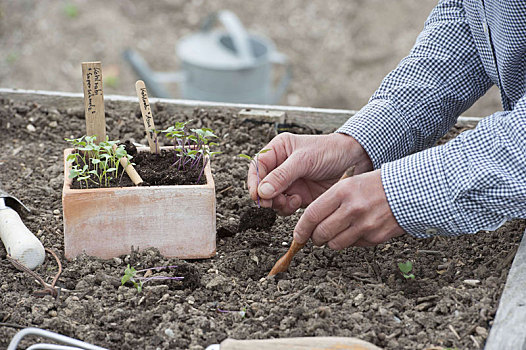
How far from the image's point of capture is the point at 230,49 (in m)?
4.13

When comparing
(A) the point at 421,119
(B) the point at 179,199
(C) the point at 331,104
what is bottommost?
(C) the point at 331,104

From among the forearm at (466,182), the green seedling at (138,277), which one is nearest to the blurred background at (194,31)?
the forearm at (466,182)

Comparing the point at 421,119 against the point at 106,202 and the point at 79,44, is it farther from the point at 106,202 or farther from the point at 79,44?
the point at 79,44

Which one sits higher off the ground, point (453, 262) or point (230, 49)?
point (230, 49)

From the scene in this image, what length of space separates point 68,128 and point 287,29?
4.06 meters

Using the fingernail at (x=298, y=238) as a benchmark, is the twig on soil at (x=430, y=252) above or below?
below

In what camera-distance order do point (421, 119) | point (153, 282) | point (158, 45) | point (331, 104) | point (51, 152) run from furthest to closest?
point (158, 45) < point (331, 104) < point (51, 152) < point (421, 119) < point (153, 282)

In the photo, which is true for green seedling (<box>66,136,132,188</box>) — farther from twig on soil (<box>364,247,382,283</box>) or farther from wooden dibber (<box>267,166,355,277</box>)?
twig on soil (<box>364,247,382,283</box>)

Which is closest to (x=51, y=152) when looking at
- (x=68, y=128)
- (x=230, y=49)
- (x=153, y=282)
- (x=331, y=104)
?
(x=68, y=128)

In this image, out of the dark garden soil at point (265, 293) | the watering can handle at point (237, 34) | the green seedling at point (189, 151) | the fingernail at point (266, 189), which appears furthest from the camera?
the watering can handle at point (237, 34)

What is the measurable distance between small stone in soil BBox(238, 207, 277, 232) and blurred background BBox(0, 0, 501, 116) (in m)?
3.25

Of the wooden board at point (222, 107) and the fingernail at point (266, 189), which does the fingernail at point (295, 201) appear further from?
the wooden board at point (222, 107)

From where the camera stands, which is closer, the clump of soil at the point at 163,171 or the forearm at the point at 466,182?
the forearm at the point at 466,182

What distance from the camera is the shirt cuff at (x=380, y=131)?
171 cm
